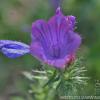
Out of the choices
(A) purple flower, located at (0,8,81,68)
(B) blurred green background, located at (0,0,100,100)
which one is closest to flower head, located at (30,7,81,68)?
(A) purple flower, located at (0,8,81,68)

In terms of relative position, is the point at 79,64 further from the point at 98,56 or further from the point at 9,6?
the point at 9,6

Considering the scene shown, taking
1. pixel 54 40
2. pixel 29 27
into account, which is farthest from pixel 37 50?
pixel 29 27

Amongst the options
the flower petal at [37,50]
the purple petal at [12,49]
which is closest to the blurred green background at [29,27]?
the purple petal at [12,49]

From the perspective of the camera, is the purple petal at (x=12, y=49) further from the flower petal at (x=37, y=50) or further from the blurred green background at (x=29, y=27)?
the blurred green background at (x=29, y=27)

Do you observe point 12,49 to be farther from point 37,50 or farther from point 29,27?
point 29,27

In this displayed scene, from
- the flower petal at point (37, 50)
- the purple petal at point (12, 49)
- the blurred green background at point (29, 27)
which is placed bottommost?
the flower petal at point (37, 50)

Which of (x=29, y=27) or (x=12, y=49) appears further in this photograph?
(x=29, y=27)

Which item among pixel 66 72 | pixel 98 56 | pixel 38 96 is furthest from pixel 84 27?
pixel 66 72
